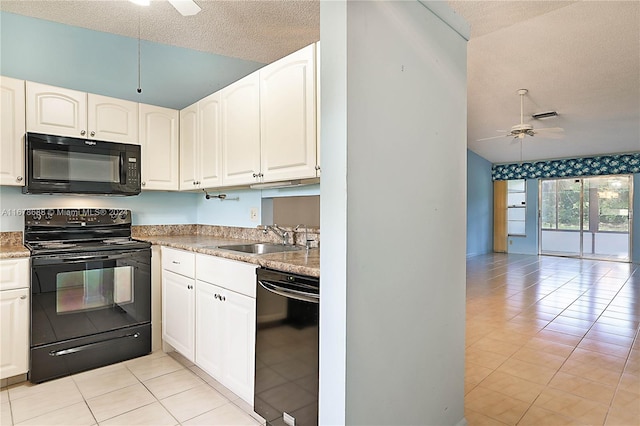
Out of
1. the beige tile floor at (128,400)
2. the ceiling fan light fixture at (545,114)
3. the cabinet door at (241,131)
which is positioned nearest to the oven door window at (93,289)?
the beige tile floor at (128,400)

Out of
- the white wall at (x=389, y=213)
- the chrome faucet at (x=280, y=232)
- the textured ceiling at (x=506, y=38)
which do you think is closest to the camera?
the white wall at (x=389, y=213)

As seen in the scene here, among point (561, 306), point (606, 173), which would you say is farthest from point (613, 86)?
point (606, 173)

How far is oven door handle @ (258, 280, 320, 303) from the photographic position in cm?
152

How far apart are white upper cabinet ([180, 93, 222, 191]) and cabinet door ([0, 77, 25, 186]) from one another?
115 centimetres

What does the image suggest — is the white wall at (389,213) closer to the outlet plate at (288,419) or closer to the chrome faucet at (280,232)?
the outlet plate at (288,419)

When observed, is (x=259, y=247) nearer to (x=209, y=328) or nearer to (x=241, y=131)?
(x=209, y=328)

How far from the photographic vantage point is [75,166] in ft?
9.07

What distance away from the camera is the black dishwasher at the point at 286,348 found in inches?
60.9

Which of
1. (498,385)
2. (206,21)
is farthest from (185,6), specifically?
(498,385)

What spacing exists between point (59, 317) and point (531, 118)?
699 centimetres

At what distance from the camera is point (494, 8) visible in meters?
2.87

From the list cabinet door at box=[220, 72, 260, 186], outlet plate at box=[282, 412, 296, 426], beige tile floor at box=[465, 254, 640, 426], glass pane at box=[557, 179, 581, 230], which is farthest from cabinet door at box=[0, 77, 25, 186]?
glass pane at box=[557, 179, 581, 230]

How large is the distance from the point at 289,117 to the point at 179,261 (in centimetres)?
132

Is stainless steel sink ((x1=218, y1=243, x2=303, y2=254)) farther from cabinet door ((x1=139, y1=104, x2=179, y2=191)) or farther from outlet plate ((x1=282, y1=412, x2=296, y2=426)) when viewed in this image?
outlet plate ((x1=282, y1=412, x2=296, y2=426))
